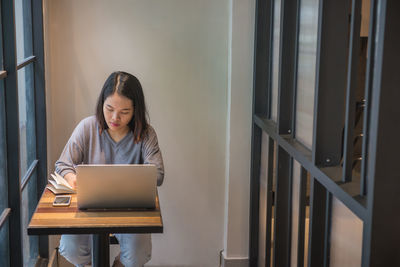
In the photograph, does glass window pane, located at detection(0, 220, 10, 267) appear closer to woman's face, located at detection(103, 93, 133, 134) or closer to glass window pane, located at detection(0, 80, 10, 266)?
glass window pane, located at detection(0, 80, 10, 266)

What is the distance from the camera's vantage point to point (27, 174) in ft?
10.9

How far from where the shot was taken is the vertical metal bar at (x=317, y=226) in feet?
7.57

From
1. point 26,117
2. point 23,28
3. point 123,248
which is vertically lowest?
point 123,248

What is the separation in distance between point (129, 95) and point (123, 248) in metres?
0.80

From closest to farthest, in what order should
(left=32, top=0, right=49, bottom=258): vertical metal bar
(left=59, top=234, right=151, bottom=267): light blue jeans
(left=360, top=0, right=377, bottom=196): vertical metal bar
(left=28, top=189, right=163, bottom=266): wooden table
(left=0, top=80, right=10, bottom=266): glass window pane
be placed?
(left=360, top=0, right=377, bottom=196): vertical metal bar, (left=28, top=189, right=163, bottom=266): wooden table, (left=0, top=80, right=10, bottom=266): glass window pane, (left=59, top=234, right=151, bottom=267): light blue jeans, (left=32, top=0, right=49, bottom=258): vertical metal bar

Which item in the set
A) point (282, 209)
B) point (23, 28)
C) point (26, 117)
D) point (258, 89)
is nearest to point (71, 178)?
point (26, 117)

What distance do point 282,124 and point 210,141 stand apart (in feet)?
3.57

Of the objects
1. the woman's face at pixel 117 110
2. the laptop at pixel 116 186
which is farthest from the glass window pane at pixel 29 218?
the laptop at pixel 116 186

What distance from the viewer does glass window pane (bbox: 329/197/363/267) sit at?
1.97m

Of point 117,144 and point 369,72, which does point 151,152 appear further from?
point 369,72

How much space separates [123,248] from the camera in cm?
312

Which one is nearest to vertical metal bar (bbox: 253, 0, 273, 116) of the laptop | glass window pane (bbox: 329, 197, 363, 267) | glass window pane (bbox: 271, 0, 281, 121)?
glass window pane (bbox: 271, 0, 281, 121)

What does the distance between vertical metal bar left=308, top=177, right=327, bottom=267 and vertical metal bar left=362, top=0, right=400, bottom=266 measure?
1.86 ft

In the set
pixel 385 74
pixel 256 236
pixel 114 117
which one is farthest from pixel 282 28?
pixel 256 236
